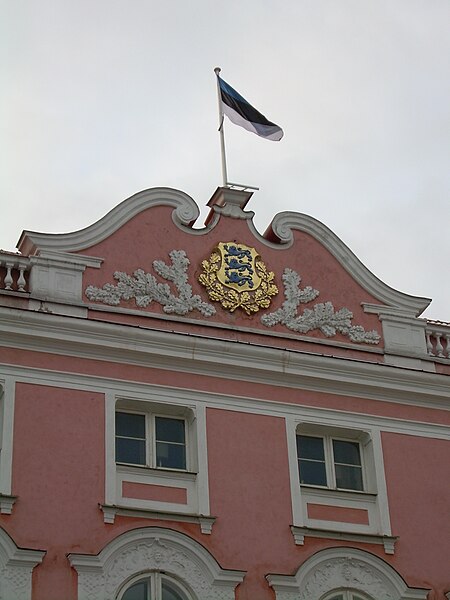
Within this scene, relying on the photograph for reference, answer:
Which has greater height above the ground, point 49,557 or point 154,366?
point 154,366

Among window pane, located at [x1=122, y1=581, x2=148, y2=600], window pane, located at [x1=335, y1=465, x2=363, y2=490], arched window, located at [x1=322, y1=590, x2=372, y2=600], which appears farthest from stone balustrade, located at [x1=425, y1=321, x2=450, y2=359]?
window pane, located at [x1=122, y1=581, x2=148, y2=600]

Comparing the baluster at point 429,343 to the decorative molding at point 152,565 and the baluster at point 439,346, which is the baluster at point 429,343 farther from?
the decorative molding at point 152,565

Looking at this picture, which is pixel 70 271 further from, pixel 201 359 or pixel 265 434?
pixel 265 434

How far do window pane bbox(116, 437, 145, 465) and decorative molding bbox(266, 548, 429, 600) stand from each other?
2463 millimetres

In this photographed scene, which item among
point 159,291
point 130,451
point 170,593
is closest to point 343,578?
point 170,593

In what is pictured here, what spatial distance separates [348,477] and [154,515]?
3.37 meters

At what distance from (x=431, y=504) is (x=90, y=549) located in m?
5.48

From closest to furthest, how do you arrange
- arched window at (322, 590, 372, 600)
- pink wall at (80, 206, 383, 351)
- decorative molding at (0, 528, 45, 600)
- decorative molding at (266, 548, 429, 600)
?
decorative molding at (0, 528, 45, 600) → decorative molding at (266, 548, 429, 600) → arched window at (322, 590, 372, 600) → pink wall at (80, 206, 383, 351)

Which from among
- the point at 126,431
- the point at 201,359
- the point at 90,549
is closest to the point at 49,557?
the point at 90,549

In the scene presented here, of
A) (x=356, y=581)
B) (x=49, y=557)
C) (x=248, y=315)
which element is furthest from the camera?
(x=248, y=315)

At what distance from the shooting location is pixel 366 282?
24109mm

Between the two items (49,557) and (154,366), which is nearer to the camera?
(49,557)

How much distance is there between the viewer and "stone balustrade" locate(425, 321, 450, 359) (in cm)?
2416

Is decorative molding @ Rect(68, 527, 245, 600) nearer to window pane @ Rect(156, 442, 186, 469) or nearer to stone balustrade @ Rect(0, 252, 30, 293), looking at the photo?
window pane @ Rect(156, 442, 186, 469)
